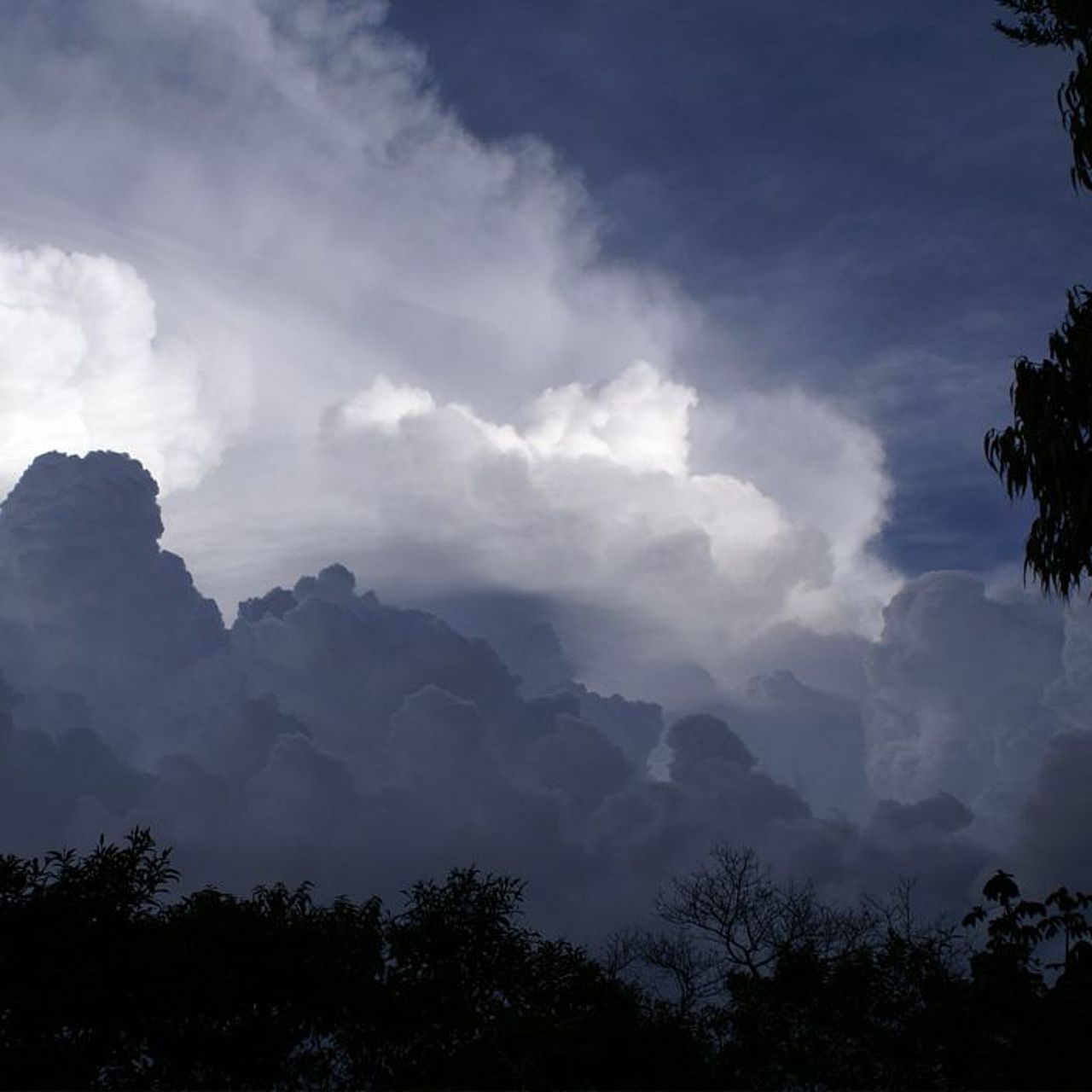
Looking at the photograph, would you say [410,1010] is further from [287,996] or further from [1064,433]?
[1064,433]

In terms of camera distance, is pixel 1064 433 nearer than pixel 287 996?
Yes

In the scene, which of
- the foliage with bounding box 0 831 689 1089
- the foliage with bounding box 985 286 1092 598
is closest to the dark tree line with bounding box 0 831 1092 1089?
the foliage with bounding box 0 831 689 1089

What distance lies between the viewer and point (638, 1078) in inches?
1155

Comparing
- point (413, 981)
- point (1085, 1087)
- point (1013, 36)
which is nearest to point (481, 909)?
point (413, 981)

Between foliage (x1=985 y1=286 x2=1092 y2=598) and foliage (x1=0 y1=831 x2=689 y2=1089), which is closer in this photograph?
foliage (x1=985 y1=286 x2=1092 y2=598)

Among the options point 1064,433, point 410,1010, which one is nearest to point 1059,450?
point 1064,433

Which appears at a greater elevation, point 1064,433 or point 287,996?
point 1064,433

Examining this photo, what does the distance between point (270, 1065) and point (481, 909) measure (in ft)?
25.2

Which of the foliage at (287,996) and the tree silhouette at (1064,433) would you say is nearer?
the tree silhouette at (1064,433)

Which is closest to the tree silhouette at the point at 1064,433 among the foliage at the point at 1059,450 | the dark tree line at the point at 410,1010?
the foliage at the point at 1059,450

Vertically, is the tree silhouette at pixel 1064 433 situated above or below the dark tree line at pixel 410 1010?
→ above

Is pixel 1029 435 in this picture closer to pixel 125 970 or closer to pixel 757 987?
pixel 125 970

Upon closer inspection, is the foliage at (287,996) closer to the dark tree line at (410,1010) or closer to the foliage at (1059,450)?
the dark tree line at (410,1010)

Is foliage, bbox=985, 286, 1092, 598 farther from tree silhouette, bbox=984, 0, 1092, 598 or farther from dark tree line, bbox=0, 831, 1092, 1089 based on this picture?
dark tree line, bbox=0, 831, 1092, 1089
